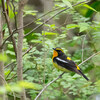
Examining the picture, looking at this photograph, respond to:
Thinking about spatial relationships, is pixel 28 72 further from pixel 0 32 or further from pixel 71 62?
pixel 0 32

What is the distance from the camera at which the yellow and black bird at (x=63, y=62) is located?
12.2 feet

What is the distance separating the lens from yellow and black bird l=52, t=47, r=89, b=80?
372 centimetres

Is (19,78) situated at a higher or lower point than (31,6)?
lower

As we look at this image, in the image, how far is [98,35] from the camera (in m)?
3.15

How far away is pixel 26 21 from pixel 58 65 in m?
2.11

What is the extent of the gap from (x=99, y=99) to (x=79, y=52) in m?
1.49

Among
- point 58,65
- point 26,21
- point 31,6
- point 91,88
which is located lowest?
point 91,88

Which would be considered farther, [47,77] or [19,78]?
[47,77]

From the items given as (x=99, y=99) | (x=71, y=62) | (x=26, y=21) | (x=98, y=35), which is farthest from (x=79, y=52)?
(x=26, y=21)

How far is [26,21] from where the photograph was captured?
18.0 feet

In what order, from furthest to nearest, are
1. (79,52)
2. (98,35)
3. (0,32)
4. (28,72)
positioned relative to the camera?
(79,52), (28,72), (98,35), (0,32)

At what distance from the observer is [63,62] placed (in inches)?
158

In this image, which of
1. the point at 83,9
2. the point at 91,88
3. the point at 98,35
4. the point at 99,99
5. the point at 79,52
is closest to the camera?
the point at 99,99

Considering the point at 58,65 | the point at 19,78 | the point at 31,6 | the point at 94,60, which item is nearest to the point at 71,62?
the point at 58,65
